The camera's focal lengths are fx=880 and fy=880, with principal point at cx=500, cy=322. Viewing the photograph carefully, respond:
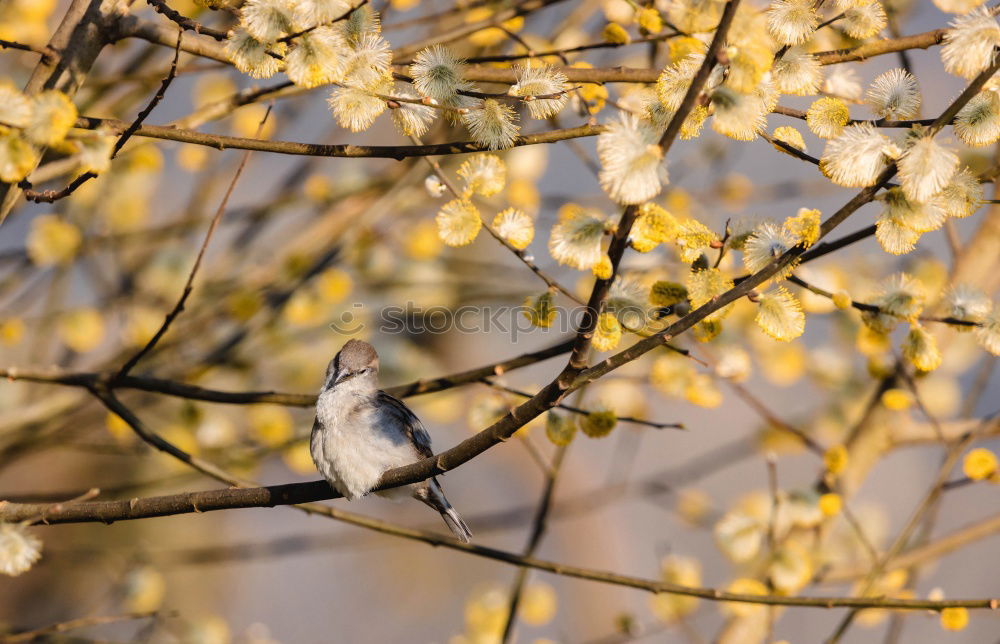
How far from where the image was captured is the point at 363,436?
2.46 meters

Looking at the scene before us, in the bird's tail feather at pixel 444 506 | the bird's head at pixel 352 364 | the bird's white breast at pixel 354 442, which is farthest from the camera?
the bird's head at pixel 352 364

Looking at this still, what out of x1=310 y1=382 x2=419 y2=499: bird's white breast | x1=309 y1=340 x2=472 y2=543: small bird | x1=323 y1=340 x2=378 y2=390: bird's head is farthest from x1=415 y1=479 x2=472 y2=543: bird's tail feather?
x1=323 y1=340 x2=378 y2=390: bird's head

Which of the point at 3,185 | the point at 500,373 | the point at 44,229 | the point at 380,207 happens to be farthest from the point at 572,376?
the point at 44,229

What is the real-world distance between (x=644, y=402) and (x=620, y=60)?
150cm

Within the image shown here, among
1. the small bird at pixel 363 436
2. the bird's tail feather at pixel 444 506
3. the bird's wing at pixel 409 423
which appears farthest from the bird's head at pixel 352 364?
the bird's tail feather at pixel 444 506

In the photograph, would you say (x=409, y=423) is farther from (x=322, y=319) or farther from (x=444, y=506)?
(x=322, y=319)

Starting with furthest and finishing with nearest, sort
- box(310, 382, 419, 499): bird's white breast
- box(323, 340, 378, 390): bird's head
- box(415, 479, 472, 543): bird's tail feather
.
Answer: box(323, 340, 378, 390): bird's head, box(415, 479, 472, 543): bird's tail feather, box(310, 382, 419, 499): bird's white breast

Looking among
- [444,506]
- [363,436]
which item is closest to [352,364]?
[363,436]

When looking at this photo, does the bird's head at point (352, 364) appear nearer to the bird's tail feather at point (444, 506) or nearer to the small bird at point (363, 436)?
the small bird at point (363, 436)

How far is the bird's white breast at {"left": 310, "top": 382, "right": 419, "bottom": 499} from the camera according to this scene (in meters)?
2.36

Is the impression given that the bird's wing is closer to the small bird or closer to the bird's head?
the small bird

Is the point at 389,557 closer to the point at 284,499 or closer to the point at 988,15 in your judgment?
the point at 284,499

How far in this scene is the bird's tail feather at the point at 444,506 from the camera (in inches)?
101

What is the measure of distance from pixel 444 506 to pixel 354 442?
1.20ft
